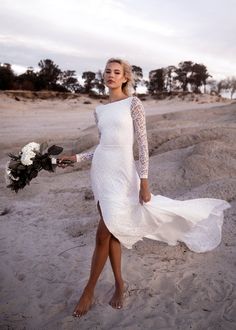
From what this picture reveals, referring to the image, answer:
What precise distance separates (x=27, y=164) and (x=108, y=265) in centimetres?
132

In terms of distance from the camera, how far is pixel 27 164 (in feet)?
10.2

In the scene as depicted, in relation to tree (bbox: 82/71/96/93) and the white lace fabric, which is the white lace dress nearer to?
the white lace fabric

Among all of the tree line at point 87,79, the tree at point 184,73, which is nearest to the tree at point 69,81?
the tree line at point 87,79

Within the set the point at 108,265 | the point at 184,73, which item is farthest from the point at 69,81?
the point at 108,265

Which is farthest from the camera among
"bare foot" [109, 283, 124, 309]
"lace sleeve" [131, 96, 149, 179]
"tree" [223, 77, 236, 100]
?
"tree" [223, 77, 236, 100]

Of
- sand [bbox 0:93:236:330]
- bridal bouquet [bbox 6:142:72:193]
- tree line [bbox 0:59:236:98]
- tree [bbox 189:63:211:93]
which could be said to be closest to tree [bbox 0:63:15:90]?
tree line [bbox 0:59:236:98]

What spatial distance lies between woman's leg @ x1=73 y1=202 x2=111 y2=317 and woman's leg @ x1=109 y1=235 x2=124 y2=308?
0.05 m

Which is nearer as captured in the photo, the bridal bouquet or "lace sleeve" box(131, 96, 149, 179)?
"lace sleeve" box(131, 96, 149, 179)

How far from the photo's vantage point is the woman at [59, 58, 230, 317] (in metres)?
2.88

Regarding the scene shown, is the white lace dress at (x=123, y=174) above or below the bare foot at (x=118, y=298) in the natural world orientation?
above

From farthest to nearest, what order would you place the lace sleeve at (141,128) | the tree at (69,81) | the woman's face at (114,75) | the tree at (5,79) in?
the tree at (69,81)
the tree at (5,79)
the woman's face at (114,75)
the lace sleeve at (141,128)

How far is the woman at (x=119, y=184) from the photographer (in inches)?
113

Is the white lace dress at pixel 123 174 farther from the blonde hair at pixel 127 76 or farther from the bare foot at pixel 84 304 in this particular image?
the bare foot at pixel 84 304

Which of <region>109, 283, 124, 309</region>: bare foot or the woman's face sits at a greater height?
the woman's face
